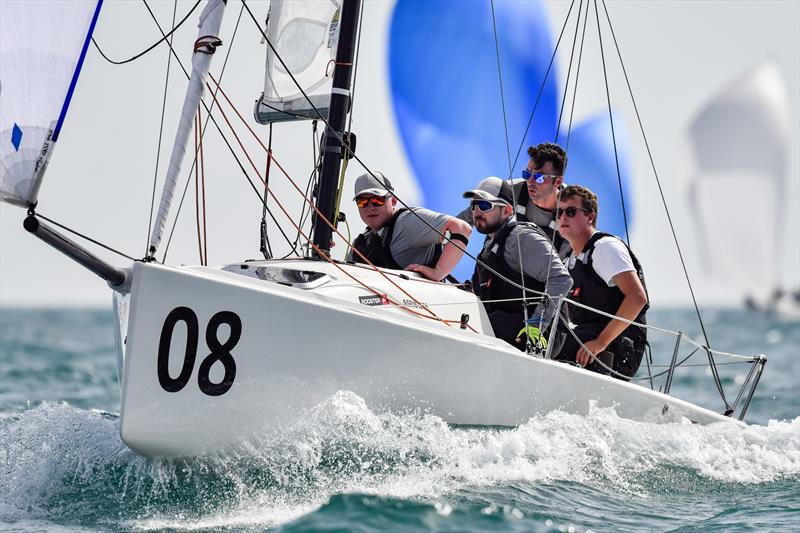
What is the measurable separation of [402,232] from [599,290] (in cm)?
105

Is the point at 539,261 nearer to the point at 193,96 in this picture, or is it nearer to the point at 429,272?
the point at 429,272

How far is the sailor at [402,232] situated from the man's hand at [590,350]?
768 mm

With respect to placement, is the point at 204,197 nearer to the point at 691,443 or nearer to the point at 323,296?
the point at 323,296

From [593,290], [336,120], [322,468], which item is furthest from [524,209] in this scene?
[322,468]

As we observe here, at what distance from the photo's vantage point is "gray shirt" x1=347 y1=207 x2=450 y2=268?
5.57m

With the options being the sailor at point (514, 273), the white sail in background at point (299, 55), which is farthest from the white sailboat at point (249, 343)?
the white sail in background at point (299, 55)

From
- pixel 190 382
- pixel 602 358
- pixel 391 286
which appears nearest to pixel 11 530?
pixel 190 382

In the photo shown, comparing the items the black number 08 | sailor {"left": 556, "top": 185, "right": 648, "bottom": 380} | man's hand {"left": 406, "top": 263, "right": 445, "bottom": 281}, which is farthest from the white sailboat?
sailor {"left": 556, "top": 185, "right": 648, "bottom": 380}

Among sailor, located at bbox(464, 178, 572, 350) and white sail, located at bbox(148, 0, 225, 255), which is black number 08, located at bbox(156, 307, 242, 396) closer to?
white sail, located at bbox(148, 0, 225, 255)

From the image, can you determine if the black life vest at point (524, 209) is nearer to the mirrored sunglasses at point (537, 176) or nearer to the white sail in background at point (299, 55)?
the mirrored sunglasses at point (537, 176)

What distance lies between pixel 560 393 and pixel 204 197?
189 cm

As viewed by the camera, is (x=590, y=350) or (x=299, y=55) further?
(x=299, y=55)

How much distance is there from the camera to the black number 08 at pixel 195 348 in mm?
4145

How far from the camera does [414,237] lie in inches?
221
